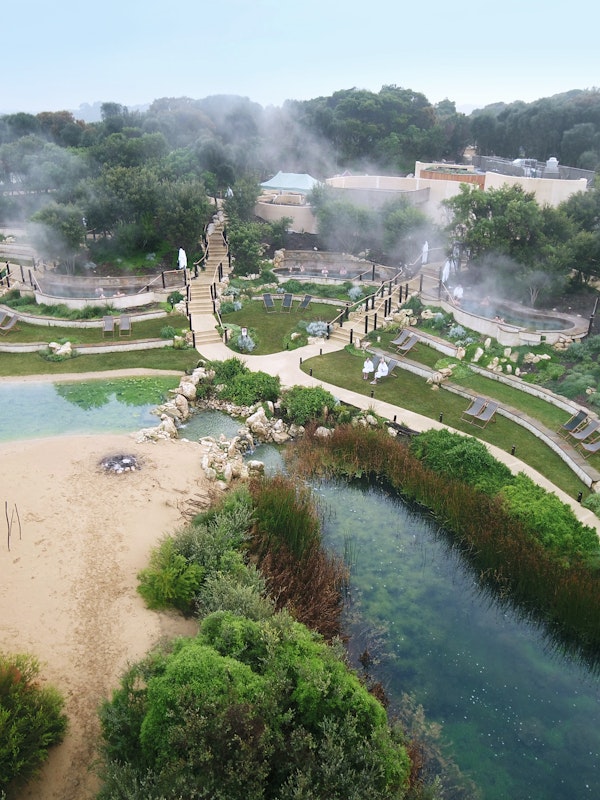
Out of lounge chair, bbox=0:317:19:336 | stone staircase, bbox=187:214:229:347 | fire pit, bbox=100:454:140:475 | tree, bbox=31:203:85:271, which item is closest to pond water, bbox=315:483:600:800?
fire pit, bbox=100:454:140:475

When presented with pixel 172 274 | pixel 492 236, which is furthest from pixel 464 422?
pixel 172 274

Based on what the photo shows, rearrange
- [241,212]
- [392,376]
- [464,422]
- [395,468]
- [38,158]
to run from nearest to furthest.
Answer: [395,468] → [464,422] → [392,376] → [241,212] → [38,158]

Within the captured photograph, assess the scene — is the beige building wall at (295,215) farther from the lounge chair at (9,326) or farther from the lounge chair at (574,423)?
the lounge chair at (574,423)

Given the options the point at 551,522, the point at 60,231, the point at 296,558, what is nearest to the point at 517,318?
the point at 551,522

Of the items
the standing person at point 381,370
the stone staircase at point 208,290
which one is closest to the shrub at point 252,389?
the standing person at point 381,370

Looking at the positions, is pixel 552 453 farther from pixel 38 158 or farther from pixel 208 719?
pixel 38 158
